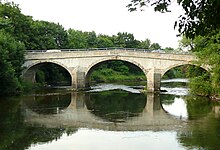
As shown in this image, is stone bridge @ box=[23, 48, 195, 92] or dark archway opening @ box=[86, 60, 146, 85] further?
dark archway opening @ box=[86, 60, 146, 85]

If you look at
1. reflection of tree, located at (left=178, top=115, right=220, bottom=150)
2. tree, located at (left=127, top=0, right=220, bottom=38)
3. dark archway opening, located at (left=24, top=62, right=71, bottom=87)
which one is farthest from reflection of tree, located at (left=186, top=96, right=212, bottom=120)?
dark archway opening, located at (left=24, top=62, right=71, bottom=87)

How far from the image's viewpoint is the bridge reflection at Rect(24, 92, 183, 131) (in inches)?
758

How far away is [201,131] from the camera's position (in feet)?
56.7

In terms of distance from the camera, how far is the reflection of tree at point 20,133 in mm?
14742

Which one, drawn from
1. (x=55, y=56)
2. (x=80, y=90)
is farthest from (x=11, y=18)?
(x=80, y=90)

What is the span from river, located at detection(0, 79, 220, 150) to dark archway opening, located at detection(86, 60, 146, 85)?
32149 mm

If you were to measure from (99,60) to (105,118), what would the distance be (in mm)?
20865

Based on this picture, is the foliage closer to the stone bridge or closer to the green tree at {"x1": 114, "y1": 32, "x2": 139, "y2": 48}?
the stone bridge

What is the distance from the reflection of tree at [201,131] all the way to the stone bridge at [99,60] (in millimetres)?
12705

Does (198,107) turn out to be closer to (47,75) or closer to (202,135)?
(202,135)

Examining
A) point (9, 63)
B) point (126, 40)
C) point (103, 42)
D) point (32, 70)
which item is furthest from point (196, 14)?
point (126, 40)

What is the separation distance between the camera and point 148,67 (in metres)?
39.7

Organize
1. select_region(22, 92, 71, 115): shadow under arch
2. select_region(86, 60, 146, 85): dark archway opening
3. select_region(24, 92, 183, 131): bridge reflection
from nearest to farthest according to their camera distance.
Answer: select_region(24, 92, 183, 131): bridge reflection → select_region(22, 92, 71, 115): shadow under arch → select_region(86, 60, 146, 85): dark archway opening

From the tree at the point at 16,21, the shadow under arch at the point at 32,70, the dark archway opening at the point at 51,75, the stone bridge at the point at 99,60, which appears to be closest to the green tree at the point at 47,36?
the tree at the point at 16,21
